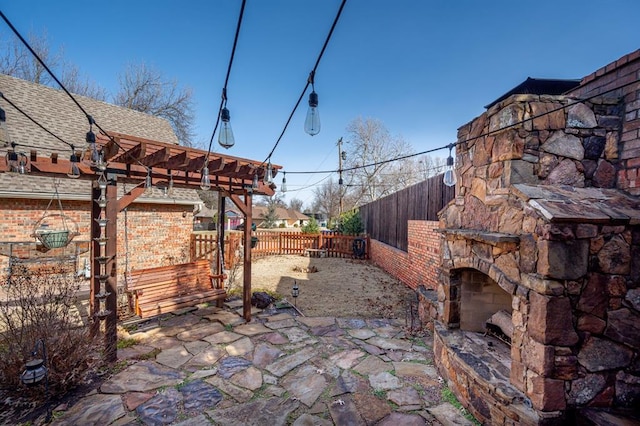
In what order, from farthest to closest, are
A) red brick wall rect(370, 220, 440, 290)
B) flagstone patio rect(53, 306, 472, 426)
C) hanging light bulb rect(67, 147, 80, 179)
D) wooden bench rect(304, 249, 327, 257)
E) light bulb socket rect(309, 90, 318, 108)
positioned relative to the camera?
wooden bench rect(304, 249, 327, 257) → red brick wall rect(370, 220, 440, 290) → hanging light bulb rect(67, 147, 80, 179) → flagstone patio rect(53, 306, 472, 426) → light bulb socket rect(309, 90, 318, 108)

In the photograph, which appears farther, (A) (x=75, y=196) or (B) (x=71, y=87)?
(B) (x=71, y=87)

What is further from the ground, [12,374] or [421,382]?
[12,374]

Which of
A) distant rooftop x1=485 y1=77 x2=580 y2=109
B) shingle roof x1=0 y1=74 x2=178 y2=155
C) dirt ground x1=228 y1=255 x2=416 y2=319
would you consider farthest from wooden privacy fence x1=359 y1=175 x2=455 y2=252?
shingle roof x1=0 y1=74 x2=178 y2=155

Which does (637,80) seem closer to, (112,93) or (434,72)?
(434,72)

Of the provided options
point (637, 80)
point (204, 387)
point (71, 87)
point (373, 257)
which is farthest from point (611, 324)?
point (71, 87)

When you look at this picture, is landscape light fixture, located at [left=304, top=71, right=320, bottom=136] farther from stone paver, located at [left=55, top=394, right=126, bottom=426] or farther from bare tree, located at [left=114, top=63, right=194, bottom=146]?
bare tree, located at [left=114, top=63, right=194, bottom=146]

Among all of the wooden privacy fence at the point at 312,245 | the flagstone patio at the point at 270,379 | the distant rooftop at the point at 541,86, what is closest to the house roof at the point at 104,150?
the flagstone patio at the point at 270,379

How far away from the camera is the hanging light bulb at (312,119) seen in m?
2.07

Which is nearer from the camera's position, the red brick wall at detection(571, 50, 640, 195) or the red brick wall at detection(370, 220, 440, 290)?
the red brick wall at detection(571, 50, 640, 195)

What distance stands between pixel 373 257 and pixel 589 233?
925 cm

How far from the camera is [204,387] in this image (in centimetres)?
304

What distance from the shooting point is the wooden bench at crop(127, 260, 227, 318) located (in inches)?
170

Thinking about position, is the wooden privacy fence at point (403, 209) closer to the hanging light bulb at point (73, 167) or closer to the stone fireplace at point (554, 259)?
the stone fireplace at point (554, 259)

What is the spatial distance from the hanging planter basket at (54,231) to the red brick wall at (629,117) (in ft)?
29.0
